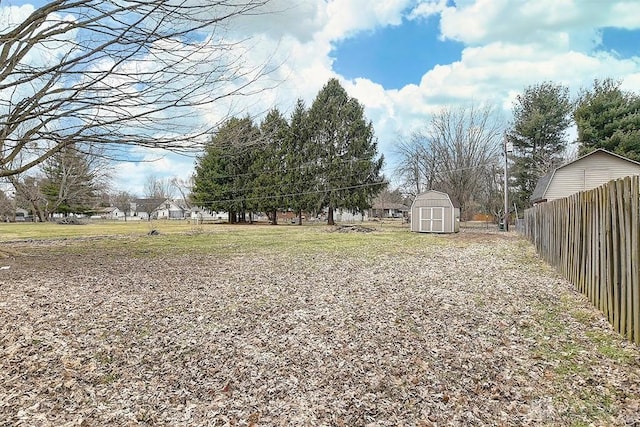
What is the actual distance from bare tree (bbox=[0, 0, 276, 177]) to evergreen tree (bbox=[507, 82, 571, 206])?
2738 centimetres

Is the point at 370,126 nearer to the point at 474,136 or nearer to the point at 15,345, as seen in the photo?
the point at 474,136

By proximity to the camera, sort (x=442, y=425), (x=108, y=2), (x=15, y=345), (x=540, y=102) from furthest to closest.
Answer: (x=540, y=102) < (x=108, y=2) < (x=15, y=345) < (x=442, y=425)

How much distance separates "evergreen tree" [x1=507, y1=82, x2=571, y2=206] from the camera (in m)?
26.6

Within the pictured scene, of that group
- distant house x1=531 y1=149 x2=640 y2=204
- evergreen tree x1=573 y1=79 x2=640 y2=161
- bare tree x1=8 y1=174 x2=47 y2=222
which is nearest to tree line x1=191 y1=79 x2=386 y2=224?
evergreen tree x1=573 y1=79 x2=640 y2=161

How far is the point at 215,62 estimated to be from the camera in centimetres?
498

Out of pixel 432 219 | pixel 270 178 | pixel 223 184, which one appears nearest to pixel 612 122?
pixel 432 219

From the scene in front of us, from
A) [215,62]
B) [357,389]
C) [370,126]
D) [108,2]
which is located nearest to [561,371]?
[357,389]

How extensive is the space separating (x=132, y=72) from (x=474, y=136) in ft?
102

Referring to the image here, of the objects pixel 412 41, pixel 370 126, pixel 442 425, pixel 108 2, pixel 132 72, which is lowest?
pixel 442 425

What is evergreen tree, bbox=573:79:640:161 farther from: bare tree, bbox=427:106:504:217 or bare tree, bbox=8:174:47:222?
bare tree, bbox=8:174:47:222

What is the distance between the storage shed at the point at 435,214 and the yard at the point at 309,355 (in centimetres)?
1483

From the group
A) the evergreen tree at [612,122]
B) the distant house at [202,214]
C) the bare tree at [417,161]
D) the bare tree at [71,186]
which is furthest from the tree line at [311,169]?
the evergreen tree at [612,122]

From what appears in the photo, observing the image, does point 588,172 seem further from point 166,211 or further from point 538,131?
point 166,211

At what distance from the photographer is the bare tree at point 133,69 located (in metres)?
4.52
